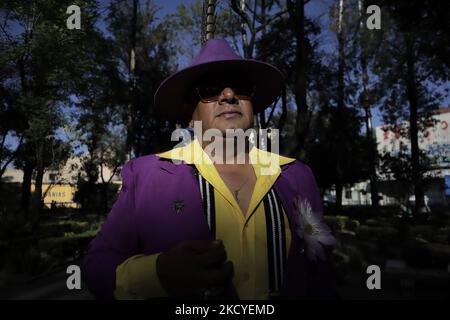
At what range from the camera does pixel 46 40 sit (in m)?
14.6

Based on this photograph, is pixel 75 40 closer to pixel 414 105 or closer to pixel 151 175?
pixel 151 175

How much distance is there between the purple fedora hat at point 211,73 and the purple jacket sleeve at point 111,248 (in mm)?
805

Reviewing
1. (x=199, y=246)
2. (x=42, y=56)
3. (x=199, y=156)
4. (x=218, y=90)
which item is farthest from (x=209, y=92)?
(x=42, y=56)

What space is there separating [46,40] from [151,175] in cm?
1597

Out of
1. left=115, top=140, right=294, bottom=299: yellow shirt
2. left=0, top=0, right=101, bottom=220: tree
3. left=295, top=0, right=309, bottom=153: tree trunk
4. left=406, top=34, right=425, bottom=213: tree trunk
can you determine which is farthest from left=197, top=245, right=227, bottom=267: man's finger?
left=406, top=34, right=425, bottom=213: tree trunk

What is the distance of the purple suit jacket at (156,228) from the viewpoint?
60.8 inches

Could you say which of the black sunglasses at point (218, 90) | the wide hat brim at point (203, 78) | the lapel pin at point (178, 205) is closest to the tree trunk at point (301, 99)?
the wide hat brim at point (203, 78)

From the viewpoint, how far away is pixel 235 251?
1.66m

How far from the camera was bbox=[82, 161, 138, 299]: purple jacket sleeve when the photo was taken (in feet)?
4.87

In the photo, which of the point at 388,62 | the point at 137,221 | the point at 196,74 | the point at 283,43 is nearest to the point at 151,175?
the point at 137,221

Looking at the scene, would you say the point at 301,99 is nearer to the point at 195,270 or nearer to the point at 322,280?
the point at 322,280

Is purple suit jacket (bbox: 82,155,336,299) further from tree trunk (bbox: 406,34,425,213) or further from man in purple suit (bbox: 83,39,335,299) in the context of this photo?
tree trunk (bbox: 406,34,425,213)

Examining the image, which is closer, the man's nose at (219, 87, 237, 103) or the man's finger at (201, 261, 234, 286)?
the man's finger at (201, 261, 234, 286)

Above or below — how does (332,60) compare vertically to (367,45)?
below
